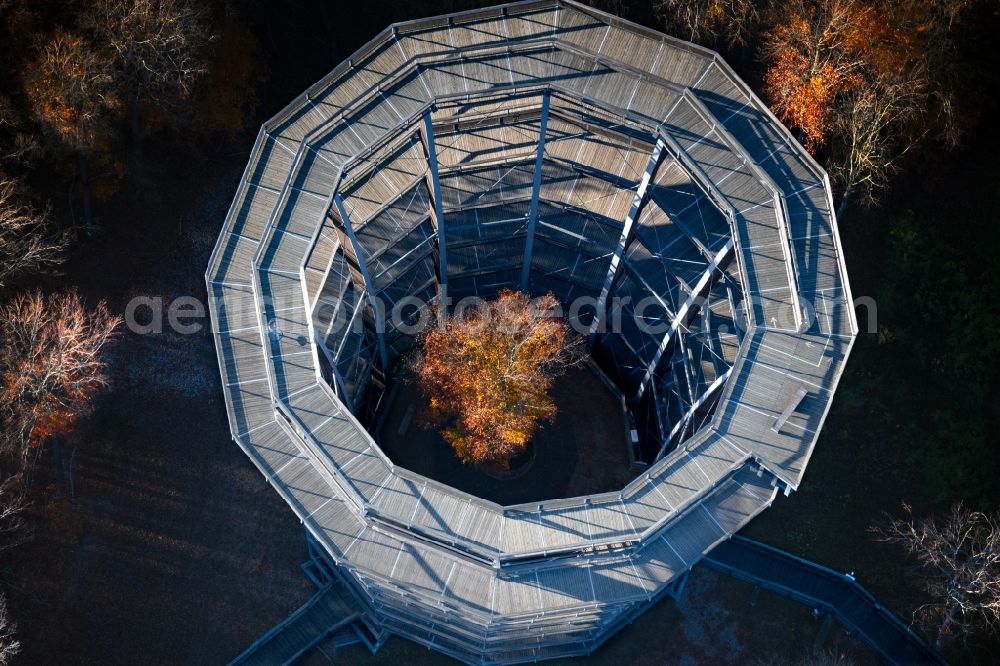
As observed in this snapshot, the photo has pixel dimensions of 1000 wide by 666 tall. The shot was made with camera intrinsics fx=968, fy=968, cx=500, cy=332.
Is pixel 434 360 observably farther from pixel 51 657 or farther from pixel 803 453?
pixel 51 657

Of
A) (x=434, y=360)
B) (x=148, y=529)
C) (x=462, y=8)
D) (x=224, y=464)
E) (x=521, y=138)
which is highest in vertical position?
(x=462, y=8)

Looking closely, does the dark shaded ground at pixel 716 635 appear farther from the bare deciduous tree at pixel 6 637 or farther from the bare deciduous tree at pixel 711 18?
the bare deciduous tree at pixel 711 18

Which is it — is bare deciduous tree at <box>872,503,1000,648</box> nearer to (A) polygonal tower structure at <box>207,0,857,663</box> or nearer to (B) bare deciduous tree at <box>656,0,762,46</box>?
(A) polygonal tower structure at <box>207,0,857,663</box>

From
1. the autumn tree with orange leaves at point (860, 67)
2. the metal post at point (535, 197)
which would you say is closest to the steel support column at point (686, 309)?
the metal post at point (535, 197)

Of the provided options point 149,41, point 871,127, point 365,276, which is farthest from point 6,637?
point 871,127

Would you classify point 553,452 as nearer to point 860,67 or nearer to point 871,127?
point 871,127

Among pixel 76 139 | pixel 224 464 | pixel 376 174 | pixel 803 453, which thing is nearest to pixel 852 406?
pixel 803 453
